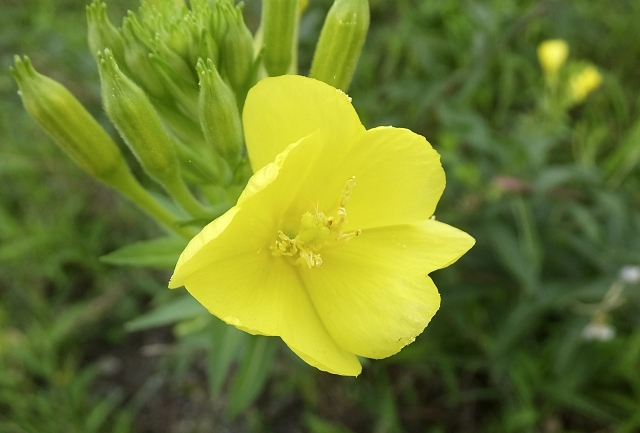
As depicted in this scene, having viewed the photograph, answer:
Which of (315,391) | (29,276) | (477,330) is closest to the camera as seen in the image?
(477,330)

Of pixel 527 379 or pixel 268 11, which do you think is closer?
pixel 268 11

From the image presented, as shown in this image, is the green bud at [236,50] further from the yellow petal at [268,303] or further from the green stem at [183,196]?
the yellow petal at [268,303]

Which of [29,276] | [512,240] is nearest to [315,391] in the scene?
[512,240]

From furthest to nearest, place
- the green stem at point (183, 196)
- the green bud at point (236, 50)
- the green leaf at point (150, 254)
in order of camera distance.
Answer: the green leaf at point (150, 254) → the green stem at point (183, 196) → the green bud at point (236, 50)

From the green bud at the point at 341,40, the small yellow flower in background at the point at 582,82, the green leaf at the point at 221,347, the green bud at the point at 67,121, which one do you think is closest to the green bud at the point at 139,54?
the green bud at the point at 67,121

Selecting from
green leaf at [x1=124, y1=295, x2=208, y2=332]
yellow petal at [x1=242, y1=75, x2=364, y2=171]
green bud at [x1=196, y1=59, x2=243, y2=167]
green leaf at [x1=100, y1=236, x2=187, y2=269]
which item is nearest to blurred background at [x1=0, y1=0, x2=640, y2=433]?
green leaf at [x1=124, y1=295, x2=208, y2=332]

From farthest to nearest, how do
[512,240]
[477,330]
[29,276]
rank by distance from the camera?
[29,276], [477,330], [512,240]

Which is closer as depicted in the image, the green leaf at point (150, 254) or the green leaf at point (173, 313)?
the green leaf at point (150, 254)

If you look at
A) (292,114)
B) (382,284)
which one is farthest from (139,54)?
(382,284)

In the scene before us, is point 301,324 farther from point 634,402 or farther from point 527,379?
point 634,402
